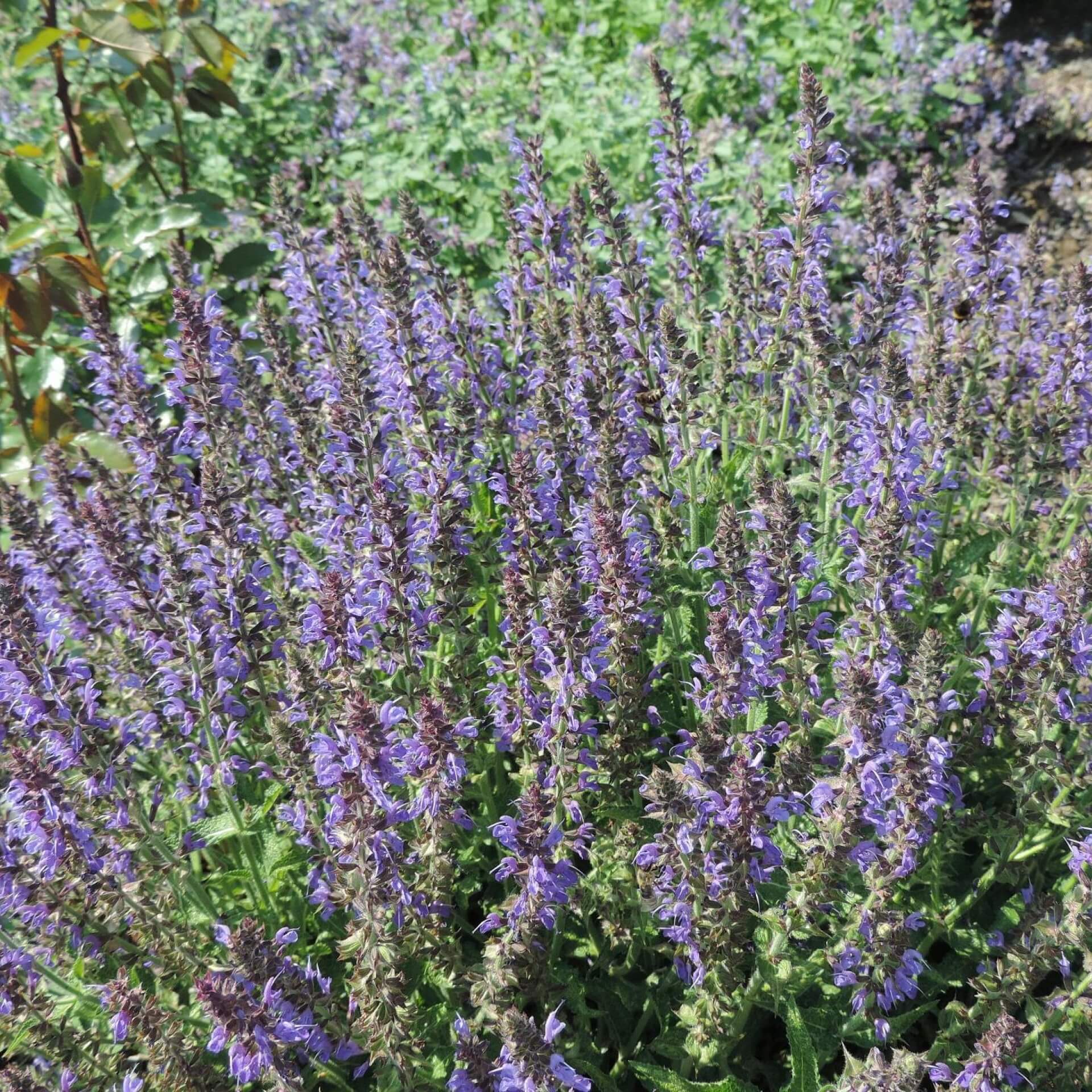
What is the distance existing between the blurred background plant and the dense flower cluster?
92.0 inches

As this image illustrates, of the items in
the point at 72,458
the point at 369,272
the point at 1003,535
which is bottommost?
the point at 1003,535

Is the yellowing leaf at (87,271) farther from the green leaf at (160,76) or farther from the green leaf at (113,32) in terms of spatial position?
the green leaf at (160,76)

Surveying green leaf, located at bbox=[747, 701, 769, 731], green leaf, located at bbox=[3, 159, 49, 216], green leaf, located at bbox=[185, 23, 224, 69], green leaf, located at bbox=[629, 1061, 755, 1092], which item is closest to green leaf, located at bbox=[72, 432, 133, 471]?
green leaf, located at bbox=[3, 159, 49, 216]

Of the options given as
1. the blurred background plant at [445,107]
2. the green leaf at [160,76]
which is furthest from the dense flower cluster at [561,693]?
the blurred background plant at [445,107]

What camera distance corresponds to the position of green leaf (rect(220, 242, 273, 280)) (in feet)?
21.4

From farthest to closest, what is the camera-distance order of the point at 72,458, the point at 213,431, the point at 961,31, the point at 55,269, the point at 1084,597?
the point at 961,31, the point at 72,458, the point at 55,269, the point at 213,431, the point at 1084,597

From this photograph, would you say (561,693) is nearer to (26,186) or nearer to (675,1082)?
(675,1082)

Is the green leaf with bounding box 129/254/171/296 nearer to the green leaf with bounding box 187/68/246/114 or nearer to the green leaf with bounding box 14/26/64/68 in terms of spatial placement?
the green leaf with bounding box 187/68/246/114

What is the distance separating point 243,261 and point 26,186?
1.40 m

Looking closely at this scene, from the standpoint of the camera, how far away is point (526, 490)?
380cm

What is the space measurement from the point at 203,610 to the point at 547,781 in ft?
4.69

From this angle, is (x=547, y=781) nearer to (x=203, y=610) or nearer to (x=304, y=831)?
(x=304, y=831)

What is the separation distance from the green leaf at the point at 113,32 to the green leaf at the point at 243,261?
4.88ft

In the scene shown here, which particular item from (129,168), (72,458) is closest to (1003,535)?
(72,458)
